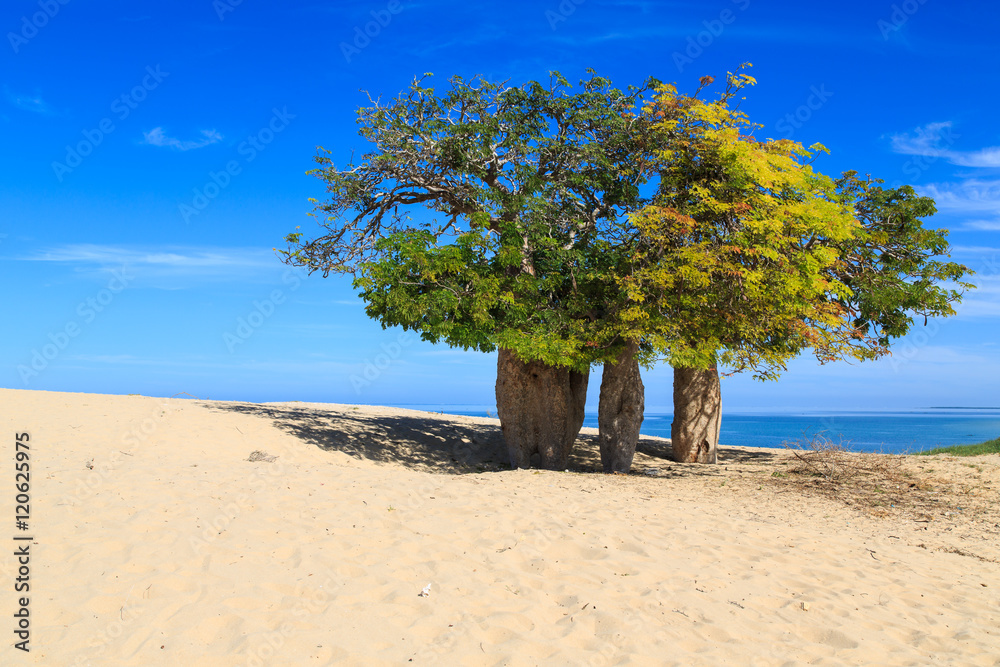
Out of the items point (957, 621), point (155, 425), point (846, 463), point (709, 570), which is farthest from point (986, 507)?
point (155, 425)

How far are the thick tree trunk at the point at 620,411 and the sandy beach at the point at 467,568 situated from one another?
294 centimetres

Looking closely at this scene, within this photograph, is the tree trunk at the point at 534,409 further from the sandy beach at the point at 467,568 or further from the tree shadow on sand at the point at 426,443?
the sandy beach at the point at 467,568

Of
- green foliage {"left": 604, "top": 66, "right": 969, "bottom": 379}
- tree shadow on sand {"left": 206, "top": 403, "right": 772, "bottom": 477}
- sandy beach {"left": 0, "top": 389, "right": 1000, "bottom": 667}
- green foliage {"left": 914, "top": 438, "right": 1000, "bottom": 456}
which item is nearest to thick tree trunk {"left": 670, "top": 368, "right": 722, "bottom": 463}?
tree shadow on sand {"left": 206, "top": 403, "right": 772, "bottom": 477}

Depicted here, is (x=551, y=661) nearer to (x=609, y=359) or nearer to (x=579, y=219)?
(x=609, y=359)

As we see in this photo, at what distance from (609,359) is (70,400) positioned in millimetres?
12355

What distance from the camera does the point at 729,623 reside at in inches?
189

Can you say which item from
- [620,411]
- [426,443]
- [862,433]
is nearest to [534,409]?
[620,411]

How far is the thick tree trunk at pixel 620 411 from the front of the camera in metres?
13.3

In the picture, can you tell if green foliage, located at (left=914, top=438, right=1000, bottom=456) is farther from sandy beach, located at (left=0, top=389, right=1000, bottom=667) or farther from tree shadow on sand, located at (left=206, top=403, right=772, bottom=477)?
sandy beach, located at (left=0, top=389, right=1000, bottom=667)

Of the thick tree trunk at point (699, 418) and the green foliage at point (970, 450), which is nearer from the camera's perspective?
the thick tree trunk at point (699, 418)

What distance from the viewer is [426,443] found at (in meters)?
15.6

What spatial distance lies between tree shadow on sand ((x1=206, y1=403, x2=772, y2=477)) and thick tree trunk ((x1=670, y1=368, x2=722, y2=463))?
0.63 meters

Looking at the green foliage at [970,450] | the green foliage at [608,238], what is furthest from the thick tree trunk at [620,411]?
the green foliage at [970,450]

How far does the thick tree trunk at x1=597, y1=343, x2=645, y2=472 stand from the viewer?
13.3 metres
